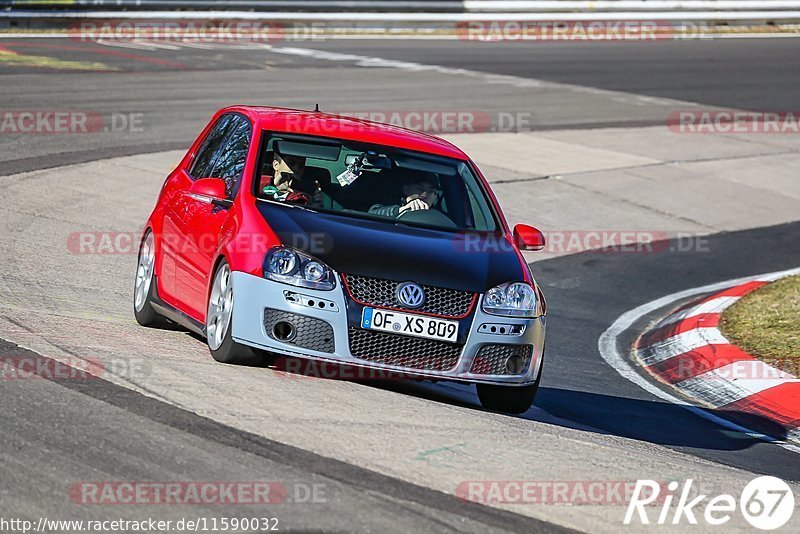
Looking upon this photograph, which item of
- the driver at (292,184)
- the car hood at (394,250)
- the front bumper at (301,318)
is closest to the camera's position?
the front bumper at (301,318)

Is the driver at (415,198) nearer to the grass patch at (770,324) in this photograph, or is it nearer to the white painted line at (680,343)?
the white painted line at (680,343)

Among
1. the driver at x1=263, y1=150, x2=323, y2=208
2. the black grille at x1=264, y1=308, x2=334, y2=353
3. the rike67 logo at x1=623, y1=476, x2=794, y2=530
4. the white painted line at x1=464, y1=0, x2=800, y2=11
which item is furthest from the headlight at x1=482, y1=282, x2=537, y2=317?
the white painted line at x1=464, y1=0, x2=800, y2=11

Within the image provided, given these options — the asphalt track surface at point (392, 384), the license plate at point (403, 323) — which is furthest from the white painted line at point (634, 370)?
the license plate at point (403, 323)

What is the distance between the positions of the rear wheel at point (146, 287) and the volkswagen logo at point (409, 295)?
7.30ft

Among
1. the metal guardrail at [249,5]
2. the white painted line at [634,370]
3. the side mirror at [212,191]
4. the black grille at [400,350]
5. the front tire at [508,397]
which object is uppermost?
the metal guardrail at [249,5]

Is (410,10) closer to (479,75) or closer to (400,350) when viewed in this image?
(479,75)

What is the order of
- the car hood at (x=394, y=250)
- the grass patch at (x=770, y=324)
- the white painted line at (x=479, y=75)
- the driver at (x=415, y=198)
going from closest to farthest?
1. the car hood at (x=394, y=250)
2. the driver at (x=415, y=198)
3. the grass patch at (x=770, y=324)
4. the white painted line at (x=479, y=75)

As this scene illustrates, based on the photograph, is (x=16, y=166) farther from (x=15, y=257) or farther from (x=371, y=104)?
(x=371, y=104)

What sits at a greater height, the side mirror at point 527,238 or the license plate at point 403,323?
the side mirror at point 527,238

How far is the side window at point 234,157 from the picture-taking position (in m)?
8.47

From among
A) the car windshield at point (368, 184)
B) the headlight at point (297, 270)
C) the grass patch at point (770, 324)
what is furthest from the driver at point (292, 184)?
the grass patch at point (770, 324)

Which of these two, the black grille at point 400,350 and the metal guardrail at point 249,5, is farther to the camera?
the metal guardrail at point 249,5

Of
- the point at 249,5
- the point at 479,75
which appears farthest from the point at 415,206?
the point at 249,5

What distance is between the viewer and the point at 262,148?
28.0 feet
